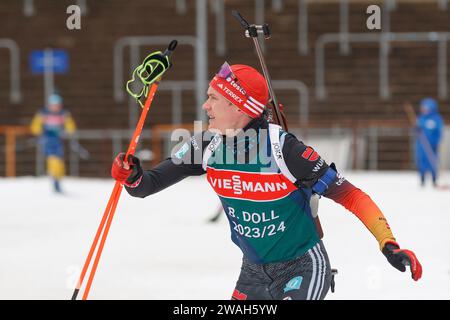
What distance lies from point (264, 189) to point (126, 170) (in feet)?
1.74

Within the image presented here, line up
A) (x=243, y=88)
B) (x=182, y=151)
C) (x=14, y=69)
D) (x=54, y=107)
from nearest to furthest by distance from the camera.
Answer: (x=243, y=88), (x=182, y=151), (x=54, y=107), (x=14, y=69)

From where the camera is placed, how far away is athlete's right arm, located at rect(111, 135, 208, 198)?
338 centimetres

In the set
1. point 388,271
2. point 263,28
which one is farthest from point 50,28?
point 263,28

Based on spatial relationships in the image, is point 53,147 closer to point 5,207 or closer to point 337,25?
point 5,207

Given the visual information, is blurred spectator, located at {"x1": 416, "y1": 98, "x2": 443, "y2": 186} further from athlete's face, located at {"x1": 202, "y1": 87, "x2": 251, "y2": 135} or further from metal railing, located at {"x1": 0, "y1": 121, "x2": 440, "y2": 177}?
athlete's face, located at {"x1": 202, "y1": 87, "x2": 251, "y2": 135}

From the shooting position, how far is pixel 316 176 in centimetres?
319

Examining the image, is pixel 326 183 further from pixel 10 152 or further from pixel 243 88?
pixel 10 152

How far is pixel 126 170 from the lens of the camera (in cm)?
338

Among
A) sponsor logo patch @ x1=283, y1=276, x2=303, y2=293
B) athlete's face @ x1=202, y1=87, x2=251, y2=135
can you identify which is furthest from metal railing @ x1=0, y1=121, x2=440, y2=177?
sponsor logo patch @ x1=283, y1=276, x2=303, y2=293

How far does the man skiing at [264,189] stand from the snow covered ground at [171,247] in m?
2.46

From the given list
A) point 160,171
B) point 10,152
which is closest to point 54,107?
point 10,152

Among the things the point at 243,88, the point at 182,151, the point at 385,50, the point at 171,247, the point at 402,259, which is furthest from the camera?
the point at 385,50

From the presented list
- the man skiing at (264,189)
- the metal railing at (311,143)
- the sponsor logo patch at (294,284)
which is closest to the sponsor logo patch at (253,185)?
the man skiing at (264,189)
